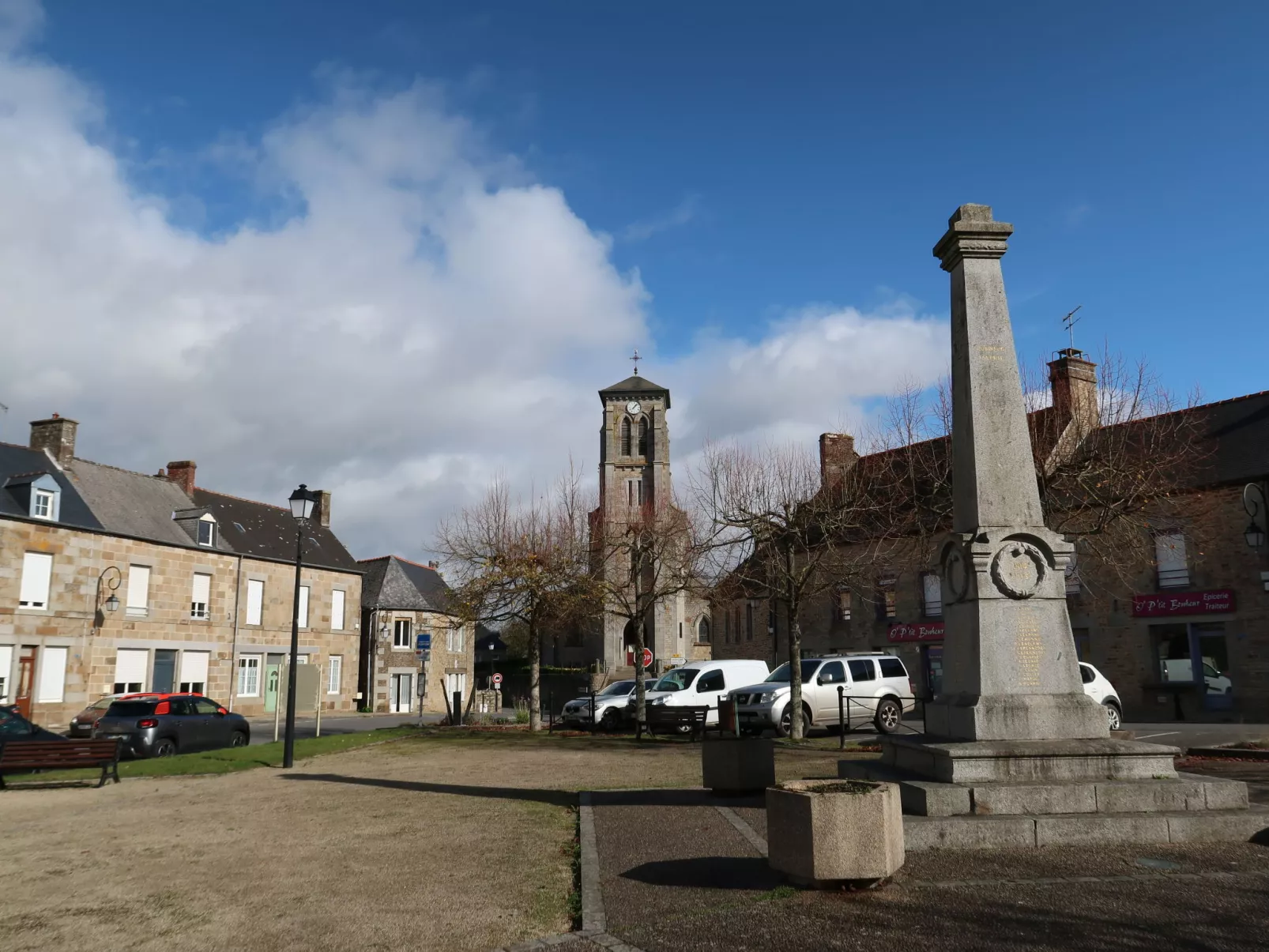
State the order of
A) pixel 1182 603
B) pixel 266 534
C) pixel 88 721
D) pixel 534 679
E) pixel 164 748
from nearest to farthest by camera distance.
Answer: pixel 164 748 < pixel 88 721 < pixel 534 679 < pixel 1182 603 < pixel 266 534

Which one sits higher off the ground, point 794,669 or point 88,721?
point 794,669

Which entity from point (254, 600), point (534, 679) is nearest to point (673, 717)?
point (534, 679)

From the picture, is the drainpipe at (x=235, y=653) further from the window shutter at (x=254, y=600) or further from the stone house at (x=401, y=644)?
the stone house at (x=401, y=644)

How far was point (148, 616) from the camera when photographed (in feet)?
96.5

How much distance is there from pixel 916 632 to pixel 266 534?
83.2ft

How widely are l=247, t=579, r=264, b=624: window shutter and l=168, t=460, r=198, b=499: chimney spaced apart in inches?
162

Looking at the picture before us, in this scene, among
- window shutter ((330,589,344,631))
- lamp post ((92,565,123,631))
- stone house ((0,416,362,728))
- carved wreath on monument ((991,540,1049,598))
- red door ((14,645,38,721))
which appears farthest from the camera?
window shutter ((330,589,344,631))

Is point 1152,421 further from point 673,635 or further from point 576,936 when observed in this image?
point 673,635

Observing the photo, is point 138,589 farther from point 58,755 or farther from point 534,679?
point 58,755

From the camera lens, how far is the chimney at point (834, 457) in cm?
1994

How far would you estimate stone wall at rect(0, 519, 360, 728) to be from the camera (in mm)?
25734

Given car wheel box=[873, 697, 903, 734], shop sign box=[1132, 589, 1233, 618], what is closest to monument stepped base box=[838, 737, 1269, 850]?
car wheel box=[873, 697, 903, 734]

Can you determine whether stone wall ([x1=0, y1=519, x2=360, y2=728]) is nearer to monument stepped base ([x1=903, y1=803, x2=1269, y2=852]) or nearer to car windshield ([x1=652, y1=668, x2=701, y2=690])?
car windshield ([x1=652, y1=668, x2=701, y2=690])

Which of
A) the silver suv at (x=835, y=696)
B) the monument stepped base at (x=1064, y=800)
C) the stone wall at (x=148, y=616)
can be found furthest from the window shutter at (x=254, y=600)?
the monument stepped base at (x=1064, y=800)
